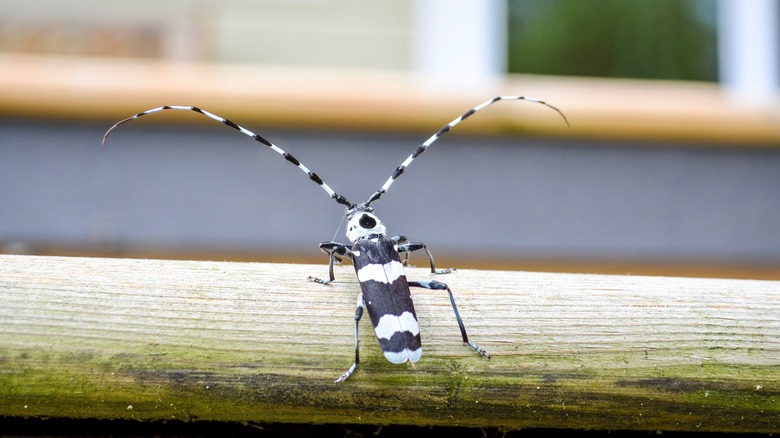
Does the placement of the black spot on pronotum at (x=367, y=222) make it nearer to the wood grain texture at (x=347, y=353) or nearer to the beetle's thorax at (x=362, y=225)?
the beetle's thorax at (x=362, y=225)

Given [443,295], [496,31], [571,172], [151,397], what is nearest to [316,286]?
[443,295]

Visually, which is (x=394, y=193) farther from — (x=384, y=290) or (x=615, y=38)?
Answer: (x=384, y=290)

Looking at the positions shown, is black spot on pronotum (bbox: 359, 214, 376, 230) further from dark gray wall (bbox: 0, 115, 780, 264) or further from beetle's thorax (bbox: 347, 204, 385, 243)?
dark gray wall (bbox: 0, 115, 780, 264)

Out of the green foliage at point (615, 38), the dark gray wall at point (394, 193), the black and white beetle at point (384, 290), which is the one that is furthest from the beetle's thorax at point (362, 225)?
the green foliage at point (615, 38)

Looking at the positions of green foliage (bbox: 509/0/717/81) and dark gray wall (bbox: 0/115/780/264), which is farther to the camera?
green foliage (bbox: 509/0/717/81)

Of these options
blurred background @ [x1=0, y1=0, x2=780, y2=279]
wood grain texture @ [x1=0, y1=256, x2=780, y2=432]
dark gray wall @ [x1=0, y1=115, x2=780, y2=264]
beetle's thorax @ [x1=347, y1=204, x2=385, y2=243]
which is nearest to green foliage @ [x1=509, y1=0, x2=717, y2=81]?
blurred background @ [x1=0, y1=0, x2=780, y2=279]

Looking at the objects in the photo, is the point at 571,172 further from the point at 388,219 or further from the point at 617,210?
the point at 388,219
